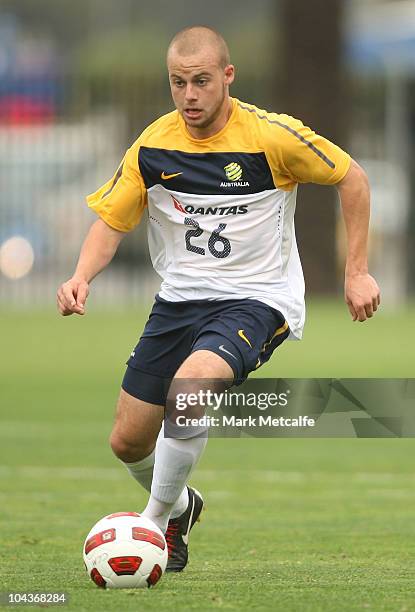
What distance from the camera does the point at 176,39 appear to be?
725 cm

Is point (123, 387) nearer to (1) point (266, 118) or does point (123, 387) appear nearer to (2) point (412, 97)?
(1) point (266, 118)

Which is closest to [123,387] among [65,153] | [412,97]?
[65,153]

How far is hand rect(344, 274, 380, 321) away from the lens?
7.17 m

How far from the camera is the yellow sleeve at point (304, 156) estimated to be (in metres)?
7.33

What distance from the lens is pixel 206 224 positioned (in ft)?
24.3

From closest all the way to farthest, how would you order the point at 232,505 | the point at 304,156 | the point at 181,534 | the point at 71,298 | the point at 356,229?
the point at 71,298 < the point at 304,156 < the point at 356,229 < the point at 181,534 < the point at 232,505

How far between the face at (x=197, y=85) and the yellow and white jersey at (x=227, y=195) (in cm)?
20

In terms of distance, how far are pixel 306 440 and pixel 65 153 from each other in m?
17.6

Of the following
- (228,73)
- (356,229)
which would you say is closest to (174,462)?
(356,229)

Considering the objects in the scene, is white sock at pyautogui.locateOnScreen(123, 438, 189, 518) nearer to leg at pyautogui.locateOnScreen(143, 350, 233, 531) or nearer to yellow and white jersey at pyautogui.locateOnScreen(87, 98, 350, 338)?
leg at pyautogui.locateOnScreen(143, 350, 233, 531)

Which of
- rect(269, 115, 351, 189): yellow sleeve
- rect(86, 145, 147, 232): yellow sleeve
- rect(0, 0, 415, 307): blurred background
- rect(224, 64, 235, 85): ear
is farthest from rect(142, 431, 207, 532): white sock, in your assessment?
rect(0, 0, 415, 307): blurred background

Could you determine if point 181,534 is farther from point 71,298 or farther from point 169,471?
point 71,298

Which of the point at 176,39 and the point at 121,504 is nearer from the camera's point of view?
the point at 176,39

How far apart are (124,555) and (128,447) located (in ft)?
2.74
